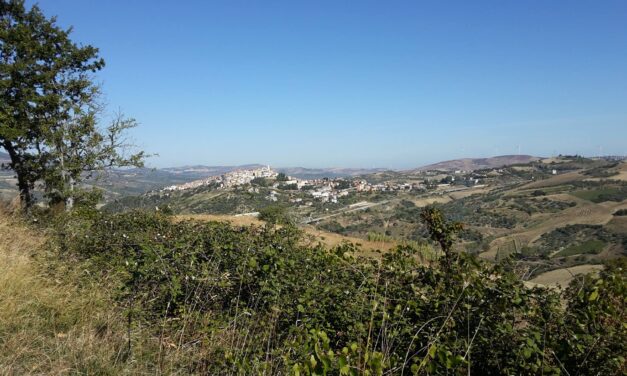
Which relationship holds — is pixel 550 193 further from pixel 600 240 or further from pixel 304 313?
pixel 304 313

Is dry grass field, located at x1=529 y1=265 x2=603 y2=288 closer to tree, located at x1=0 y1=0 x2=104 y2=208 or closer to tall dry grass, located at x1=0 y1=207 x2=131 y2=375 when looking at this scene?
tall dry grass, located at x1=0 y1=207 x2=131 y2=375

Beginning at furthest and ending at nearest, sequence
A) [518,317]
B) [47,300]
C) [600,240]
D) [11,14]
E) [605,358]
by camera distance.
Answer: [600,240]
[11,14]
[47,300]
[518,317]
[605,358]

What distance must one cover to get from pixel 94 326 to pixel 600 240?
6239cm

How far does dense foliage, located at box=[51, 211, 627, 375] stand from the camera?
8.38ft

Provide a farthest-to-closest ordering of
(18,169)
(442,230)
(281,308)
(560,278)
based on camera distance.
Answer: (18,169) → (560,278) → (442,230) → (281,308)

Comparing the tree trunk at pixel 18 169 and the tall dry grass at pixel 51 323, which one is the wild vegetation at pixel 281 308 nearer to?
the tall dry grass at pixel 51 323

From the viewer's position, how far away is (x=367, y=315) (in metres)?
3.38

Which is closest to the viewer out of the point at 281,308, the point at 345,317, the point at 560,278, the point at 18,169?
the point at 345,317

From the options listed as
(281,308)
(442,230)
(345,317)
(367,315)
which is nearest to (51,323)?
(281,308)

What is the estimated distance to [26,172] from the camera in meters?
16.0

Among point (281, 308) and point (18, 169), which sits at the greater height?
point (18, 169)

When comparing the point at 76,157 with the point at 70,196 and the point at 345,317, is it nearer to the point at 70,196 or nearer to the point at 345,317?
the point at 70,196

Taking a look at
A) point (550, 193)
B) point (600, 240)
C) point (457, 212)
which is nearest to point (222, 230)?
point (600, 240)

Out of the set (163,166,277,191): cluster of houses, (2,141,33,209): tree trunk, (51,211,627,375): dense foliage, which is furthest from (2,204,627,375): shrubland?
(163,166,277,191): cluster of houses
